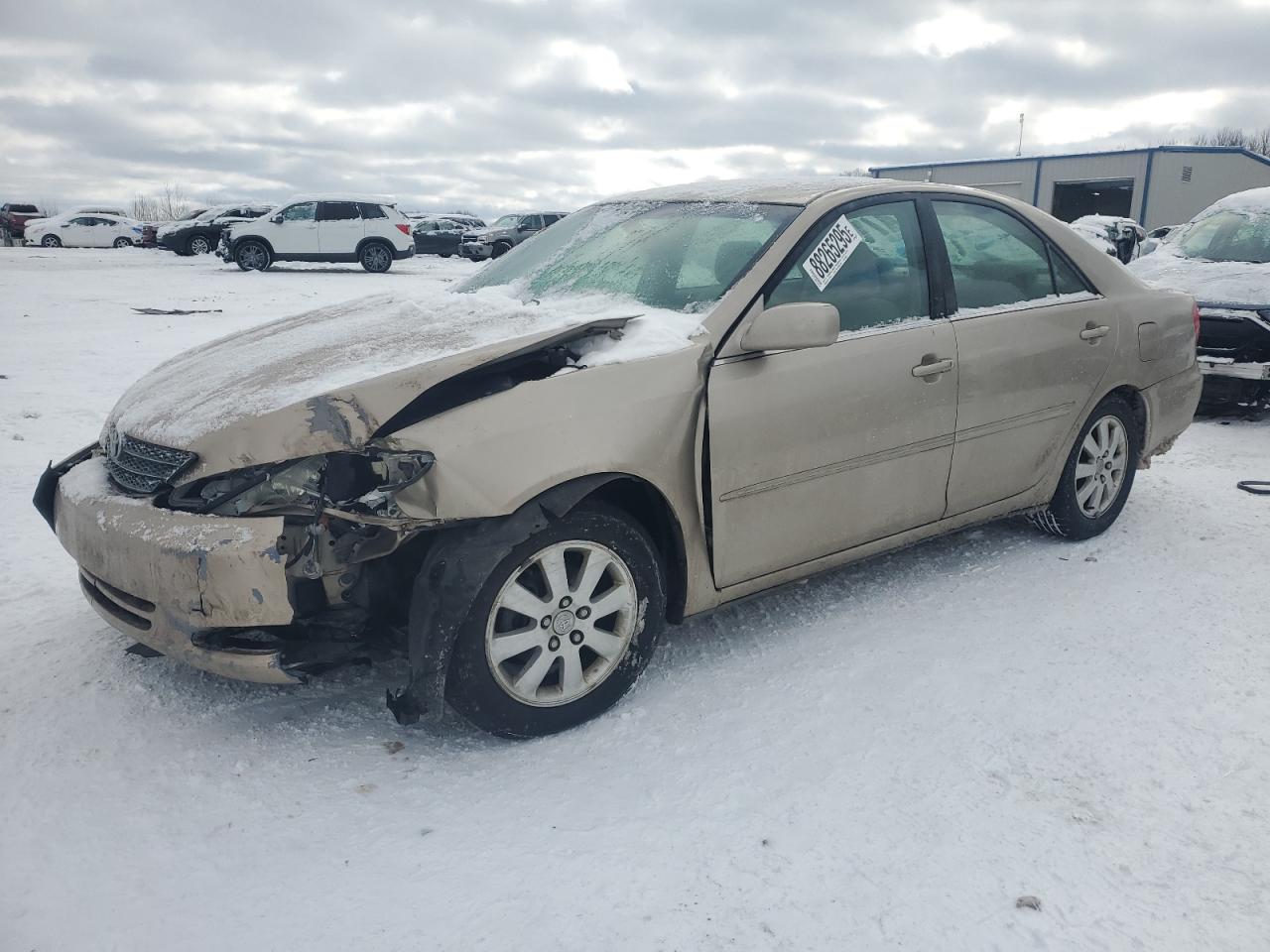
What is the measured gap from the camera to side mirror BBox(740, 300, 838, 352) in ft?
9.66

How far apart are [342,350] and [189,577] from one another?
872 millimetres

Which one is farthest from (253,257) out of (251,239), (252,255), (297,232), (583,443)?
(583,443)

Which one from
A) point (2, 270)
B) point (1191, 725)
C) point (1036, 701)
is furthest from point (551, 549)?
point (2, 270)

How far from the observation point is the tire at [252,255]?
20.5m

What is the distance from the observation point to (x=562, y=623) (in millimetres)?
2742

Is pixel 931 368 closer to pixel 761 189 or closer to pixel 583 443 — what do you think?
pixel 761 189

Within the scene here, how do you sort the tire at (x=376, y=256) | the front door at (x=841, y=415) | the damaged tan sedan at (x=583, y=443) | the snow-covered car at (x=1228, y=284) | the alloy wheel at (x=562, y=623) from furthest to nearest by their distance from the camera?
the tire at (x=376, y=256) → the snow-covered car at (x=1228, y=284) → the front door at (x=841, y=415) → the alloy wheel at (x=562, y=623) → the damaged tan sedan at (x=583, y=443)

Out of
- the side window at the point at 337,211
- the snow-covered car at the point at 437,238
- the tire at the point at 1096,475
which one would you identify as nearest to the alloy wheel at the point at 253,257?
the side window at the point at 337,211

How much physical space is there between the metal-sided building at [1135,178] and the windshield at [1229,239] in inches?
1000

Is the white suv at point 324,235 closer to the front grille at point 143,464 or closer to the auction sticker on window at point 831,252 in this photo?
the front grille at point 143,464

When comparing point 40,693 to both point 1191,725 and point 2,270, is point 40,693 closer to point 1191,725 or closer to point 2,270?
point 1191,725

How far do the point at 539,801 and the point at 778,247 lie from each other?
1901mm

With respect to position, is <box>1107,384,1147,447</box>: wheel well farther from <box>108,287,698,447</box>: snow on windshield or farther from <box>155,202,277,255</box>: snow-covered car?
<box>155,202,277,255</box>: snow-covered car

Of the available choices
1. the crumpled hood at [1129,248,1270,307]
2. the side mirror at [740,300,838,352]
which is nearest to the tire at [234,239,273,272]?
the crumpled hood at [1129,248,1270,307]
